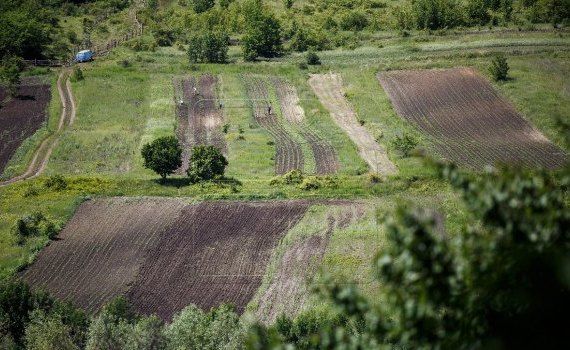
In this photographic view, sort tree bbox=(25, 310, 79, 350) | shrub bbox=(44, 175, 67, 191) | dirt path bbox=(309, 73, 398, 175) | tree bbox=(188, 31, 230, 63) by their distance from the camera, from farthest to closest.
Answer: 1. tree bbox=(188, 31, 230, 63)
2. dirt path bbox=(309, 73, 398, 175)
3. shrub bbox=(44, 175, 67, 191)
4. tree bbox=(25, 310, 79, 350)

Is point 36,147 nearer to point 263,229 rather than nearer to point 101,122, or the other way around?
point 101,122

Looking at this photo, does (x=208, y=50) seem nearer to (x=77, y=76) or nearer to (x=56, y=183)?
(x=77, y=76)

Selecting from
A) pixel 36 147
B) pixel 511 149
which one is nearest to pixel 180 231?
pixel 36 147

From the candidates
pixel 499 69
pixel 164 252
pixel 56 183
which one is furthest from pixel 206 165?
pixel 499 69

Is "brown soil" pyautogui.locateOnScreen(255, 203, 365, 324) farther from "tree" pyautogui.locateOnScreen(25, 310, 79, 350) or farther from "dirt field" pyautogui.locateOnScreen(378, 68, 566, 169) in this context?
"dirt field" pyautogui.locateOnScreen(378, 68, 566, 169)

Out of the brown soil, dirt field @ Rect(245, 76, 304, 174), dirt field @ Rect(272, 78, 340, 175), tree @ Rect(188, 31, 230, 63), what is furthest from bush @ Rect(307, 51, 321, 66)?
the brown soil

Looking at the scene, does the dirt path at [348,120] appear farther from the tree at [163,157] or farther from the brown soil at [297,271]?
the tree at [163,157]
